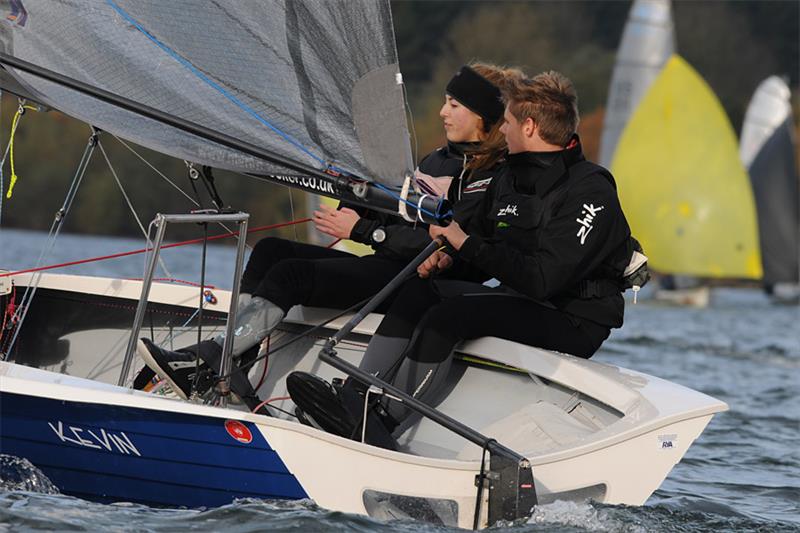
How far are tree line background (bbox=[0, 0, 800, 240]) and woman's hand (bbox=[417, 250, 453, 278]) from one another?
16.3m

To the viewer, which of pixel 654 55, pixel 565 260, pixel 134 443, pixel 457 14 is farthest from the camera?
pixel 457 14

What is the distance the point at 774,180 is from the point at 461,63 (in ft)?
40.8

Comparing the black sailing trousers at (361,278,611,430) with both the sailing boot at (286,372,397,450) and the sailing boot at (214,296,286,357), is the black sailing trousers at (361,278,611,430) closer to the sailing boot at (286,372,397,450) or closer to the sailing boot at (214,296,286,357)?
the sailing boot at (286,372,397,450)

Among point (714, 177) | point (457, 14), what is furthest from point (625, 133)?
point (457, 14)

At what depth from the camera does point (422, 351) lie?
3.42m

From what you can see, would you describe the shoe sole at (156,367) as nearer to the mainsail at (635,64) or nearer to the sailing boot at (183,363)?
the sailing boot at (183,363)

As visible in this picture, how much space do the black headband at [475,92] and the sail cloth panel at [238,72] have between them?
296 mm

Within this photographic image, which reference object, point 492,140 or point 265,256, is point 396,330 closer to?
point 265,256

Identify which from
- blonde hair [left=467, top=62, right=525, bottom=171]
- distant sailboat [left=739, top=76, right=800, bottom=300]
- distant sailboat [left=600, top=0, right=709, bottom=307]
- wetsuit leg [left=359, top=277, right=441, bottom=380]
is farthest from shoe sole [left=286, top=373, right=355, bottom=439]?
distant sailboat [left=739, top=76, right=800, bottom=300]

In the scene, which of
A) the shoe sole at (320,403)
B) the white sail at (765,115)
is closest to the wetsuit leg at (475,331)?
the shoe sole at (320,403)

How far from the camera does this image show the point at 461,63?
31641 millimetres

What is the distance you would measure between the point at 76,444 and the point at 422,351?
89cm

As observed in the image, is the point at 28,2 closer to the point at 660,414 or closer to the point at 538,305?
the point at 538,305

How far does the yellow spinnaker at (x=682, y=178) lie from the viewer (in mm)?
17188
